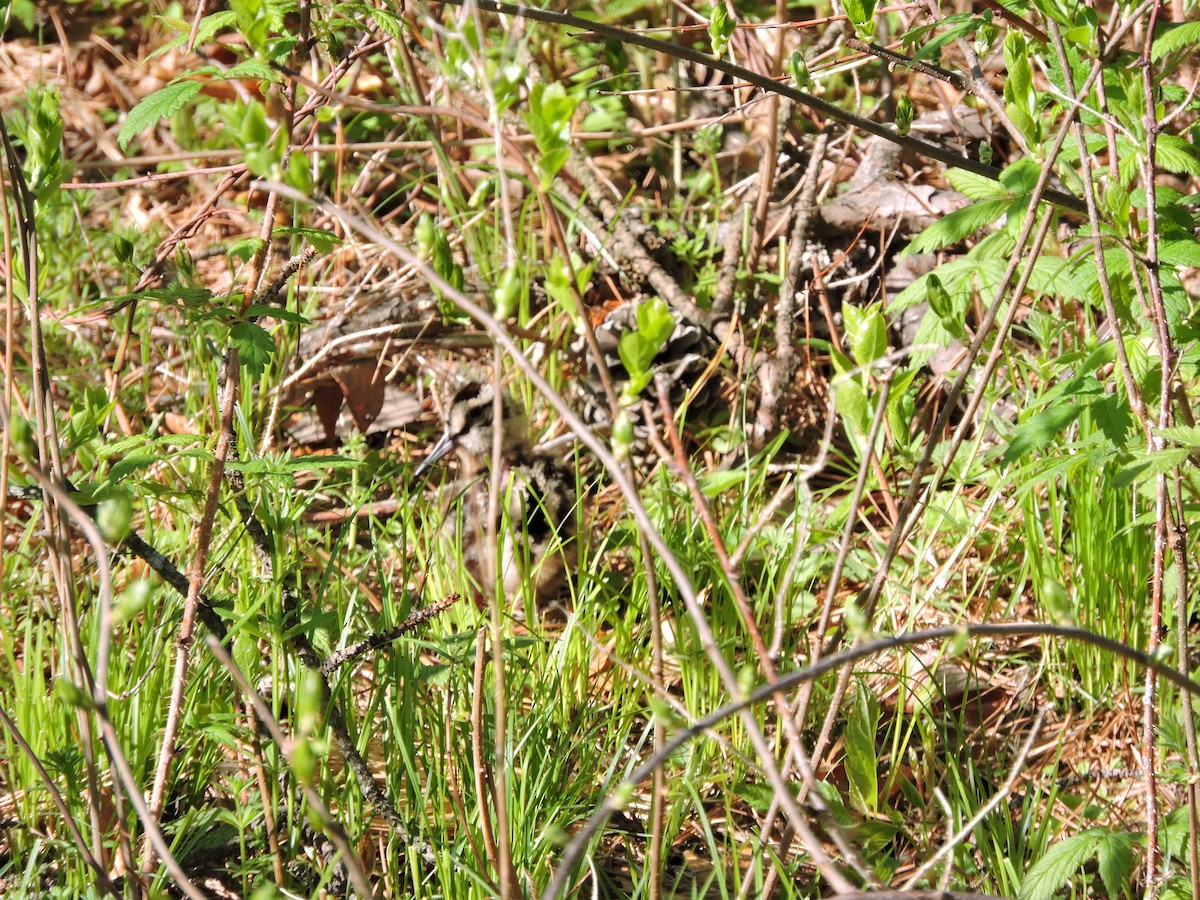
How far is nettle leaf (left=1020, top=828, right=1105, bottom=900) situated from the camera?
4.67ft

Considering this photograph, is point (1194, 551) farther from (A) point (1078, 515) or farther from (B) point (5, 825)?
(B) point (5, 825)

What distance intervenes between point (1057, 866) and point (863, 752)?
33 cm

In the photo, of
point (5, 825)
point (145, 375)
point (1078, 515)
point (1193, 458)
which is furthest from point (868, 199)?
point (5, 825)

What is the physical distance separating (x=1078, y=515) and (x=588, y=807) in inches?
39.9

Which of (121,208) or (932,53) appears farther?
(121,208)

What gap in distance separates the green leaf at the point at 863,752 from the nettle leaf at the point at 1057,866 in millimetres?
291

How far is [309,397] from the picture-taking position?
3.01m

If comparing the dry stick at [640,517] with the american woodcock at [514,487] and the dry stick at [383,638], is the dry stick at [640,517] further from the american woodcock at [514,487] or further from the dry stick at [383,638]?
the american woodcock at [514,487]

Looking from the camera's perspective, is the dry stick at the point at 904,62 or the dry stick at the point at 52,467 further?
the dry stick at the point at 904,62

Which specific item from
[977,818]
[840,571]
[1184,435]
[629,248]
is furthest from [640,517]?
[629,248]

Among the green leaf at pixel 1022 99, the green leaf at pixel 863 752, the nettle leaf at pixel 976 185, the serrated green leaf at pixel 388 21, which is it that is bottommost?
the green leaf at pixel 863 752

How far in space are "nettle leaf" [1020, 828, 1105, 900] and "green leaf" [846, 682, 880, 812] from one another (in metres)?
0.29

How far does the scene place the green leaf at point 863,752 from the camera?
1.70 m

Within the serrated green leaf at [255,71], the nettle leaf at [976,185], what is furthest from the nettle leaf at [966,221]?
the serrated green leaf at [255,71]
